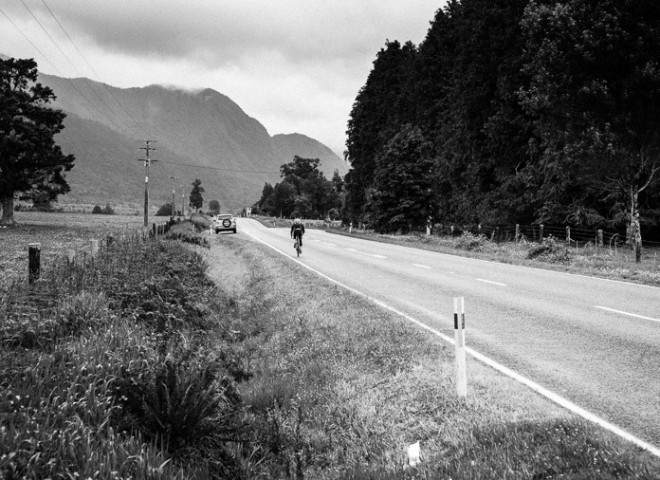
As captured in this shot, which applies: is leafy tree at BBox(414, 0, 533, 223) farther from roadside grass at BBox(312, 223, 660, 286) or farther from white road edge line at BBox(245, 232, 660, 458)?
white road edge line at BBox(245, 232, 660, 458)

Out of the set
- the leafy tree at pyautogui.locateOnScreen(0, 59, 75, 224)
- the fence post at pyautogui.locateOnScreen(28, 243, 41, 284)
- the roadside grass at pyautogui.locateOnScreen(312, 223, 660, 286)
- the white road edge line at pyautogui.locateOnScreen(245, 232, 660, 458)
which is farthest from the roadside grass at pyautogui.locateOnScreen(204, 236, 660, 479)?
the leafy tree at pyautogui.locateOnScreen(0, 59, 75, 224)

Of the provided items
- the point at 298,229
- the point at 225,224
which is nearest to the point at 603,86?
the point at 298,229

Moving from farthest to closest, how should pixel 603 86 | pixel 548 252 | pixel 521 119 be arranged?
pixel 521 119 → pixel 548 252 → pixel 603 86

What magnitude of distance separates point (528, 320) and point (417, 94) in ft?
131

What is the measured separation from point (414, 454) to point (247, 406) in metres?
2.14

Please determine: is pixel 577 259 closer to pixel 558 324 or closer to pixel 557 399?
pixel 558 324

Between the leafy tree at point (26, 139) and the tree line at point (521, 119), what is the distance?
27278mm

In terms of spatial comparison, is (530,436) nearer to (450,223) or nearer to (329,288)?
(329,288)

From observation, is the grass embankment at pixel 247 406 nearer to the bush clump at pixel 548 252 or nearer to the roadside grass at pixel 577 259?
the roadside grass at pixel 577 259

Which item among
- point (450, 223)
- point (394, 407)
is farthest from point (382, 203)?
point (394, 407)

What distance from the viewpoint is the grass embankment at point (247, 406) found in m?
3.26

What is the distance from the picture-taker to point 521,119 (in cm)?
2836

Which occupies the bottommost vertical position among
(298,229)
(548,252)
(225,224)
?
(548,252)

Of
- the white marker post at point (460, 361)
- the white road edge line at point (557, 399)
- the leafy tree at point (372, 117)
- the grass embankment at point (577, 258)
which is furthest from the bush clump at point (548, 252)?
the leafy tree at point (372, 117)
